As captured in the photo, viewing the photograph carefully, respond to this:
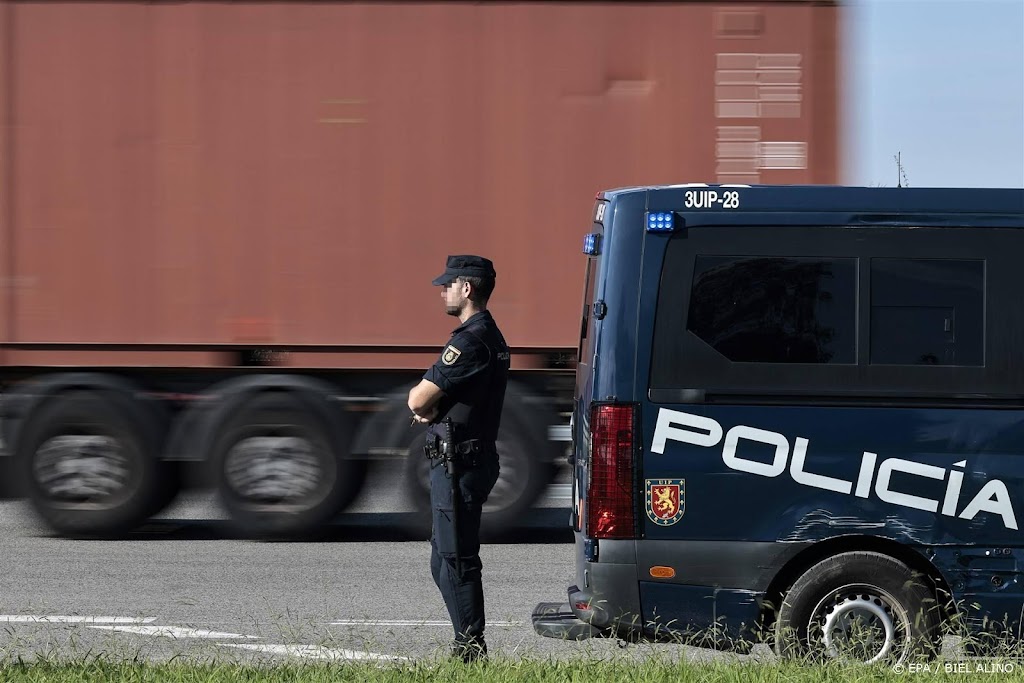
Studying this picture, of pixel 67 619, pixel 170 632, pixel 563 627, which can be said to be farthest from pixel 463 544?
pixel 67 619

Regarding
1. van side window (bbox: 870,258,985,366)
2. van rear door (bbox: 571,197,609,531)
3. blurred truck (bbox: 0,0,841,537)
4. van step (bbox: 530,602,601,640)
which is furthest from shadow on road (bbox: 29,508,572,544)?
van side window (bbox: 870,258,985,366)

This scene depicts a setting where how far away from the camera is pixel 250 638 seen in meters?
7.43

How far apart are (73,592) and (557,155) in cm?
432

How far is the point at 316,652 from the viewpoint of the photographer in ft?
21.8

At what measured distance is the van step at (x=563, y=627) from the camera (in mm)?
6133

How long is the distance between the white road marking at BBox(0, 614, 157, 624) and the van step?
2593mm

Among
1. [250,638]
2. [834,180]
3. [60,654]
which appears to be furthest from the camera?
[834,180]

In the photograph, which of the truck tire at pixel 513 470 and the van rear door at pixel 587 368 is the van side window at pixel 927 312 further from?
the truck tire at pixel 513 470

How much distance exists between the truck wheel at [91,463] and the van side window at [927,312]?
6.08m

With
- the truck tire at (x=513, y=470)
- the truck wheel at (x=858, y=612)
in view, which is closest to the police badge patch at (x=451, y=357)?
the truck wheel at (x=858, y=612)

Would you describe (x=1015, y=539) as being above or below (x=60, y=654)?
above

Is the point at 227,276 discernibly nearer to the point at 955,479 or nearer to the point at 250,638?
the point at 250,638

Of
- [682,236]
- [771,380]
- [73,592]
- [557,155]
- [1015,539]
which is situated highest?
[557,155]

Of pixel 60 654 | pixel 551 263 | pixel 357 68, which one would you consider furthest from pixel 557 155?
pixel 60 654
